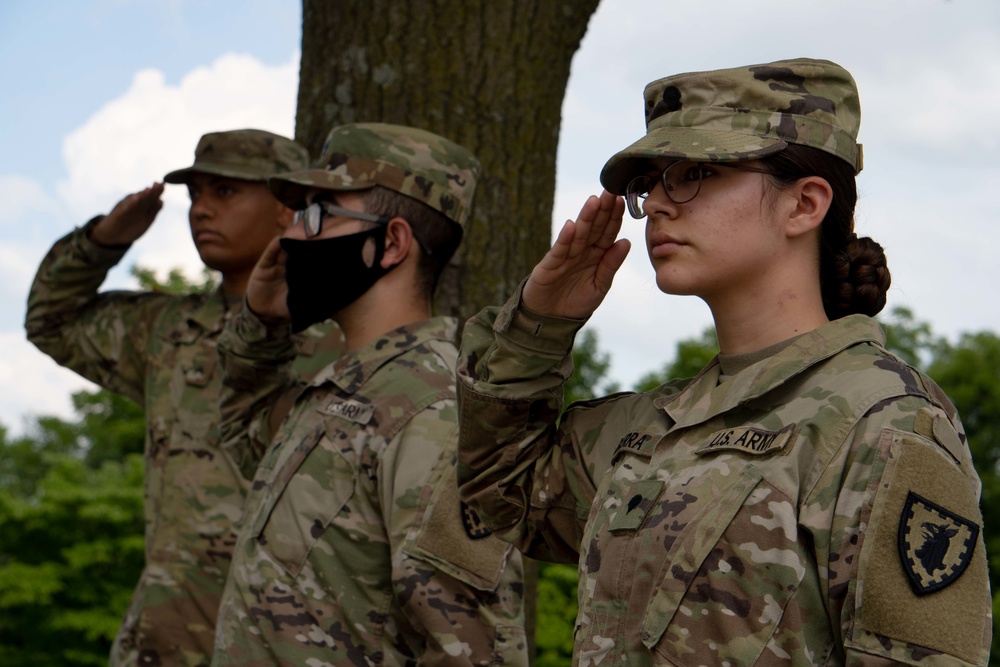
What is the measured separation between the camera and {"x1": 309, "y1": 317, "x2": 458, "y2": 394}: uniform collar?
382 cm

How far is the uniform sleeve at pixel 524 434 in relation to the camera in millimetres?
2801

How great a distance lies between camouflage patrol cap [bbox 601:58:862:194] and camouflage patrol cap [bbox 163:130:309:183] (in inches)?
115

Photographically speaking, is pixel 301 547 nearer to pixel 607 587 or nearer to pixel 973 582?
pixel 607 587

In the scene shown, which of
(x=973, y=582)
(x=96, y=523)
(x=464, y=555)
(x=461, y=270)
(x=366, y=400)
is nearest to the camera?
(x=973, y=582)

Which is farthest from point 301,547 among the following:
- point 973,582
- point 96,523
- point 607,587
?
point 96,523

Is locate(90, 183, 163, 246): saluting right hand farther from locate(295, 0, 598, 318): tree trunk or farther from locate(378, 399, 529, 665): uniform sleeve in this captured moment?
locate(378, 399, 529, 665): uniform sleeve

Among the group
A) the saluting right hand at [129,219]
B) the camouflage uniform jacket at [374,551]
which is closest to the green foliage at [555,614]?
the saluting right hand at [129,219]

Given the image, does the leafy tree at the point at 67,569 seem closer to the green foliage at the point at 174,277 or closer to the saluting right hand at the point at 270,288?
the green foliage at the point at 174,277

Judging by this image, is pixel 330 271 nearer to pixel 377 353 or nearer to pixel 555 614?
pixel 377 353

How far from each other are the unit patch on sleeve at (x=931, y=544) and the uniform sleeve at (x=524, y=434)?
84 centimetres

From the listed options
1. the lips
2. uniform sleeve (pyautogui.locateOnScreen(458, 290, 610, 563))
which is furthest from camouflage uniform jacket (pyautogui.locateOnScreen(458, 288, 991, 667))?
the lips

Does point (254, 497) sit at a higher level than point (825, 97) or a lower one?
lower

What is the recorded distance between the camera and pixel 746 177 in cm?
247

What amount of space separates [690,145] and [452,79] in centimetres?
271
